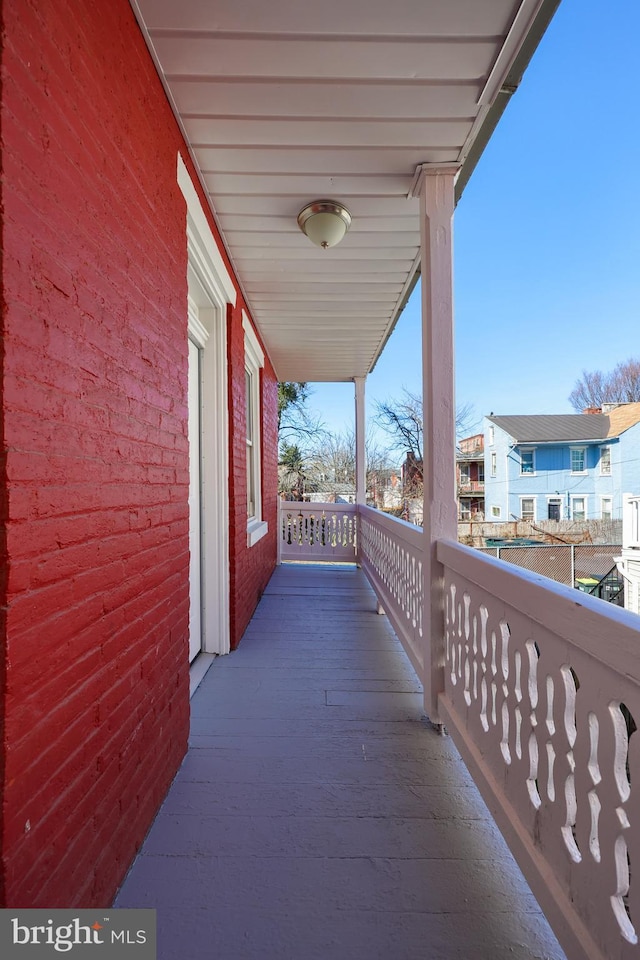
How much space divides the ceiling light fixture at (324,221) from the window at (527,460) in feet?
13.3

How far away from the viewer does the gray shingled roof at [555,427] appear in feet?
13.3

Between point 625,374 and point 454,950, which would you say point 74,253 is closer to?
point 454,950

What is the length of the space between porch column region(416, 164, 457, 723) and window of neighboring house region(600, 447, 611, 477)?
2229 millimetres

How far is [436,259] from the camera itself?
7.76 ft

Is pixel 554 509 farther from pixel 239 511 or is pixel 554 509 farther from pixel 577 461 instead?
pixel 239 511

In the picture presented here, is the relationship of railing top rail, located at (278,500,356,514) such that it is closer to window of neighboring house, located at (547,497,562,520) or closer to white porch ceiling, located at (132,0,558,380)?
window of neighboring house, located at (547,497,562,520)

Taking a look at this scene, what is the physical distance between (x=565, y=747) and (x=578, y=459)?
4.03 meters

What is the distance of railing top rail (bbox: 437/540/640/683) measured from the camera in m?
0.90

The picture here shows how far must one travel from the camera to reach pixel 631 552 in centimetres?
282

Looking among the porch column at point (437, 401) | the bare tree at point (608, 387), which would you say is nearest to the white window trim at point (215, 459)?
the porch column at point (437, 401)

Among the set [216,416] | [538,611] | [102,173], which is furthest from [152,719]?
[216,416]

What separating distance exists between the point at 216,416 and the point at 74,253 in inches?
81.4

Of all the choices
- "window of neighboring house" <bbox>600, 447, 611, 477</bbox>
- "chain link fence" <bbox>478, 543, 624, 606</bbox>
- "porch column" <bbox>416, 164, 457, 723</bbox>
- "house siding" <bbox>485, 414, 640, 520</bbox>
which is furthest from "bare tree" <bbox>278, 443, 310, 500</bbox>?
"porch column" <bbox>416, 164, 457, 723</bbox>

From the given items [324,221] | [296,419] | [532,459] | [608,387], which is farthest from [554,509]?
[296,419]
